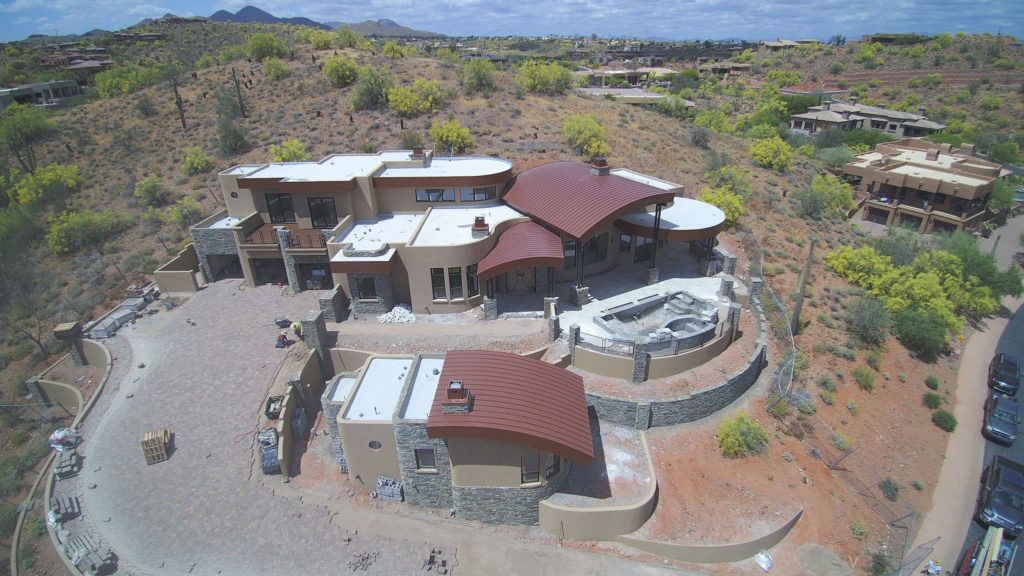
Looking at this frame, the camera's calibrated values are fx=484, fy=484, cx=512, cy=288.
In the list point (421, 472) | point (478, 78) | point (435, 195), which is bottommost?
point (421, 472)

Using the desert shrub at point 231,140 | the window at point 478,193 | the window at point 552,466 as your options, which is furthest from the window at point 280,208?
the desert shrub at point 231,140

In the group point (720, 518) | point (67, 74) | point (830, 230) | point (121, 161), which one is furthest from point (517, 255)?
point (67, 74)

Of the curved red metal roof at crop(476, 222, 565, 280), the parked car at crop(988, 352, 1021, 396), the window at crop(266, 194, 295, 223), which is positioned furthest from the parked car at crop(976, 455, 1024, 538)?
the window at crop(266, 194, 295, 223)

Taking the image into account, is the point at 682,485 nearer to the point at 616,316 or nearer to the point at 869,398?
the point at 616,316

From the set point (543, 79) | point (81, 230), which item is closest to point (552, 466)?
point (81, 230)

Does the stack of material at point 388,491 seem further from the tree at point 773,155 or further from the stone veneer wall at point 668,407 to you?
the tree at point 773,155

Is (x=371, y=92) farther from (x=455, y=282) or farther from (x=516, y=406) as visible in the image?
(x=516, y=406)
